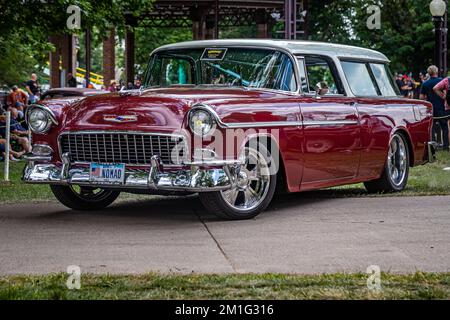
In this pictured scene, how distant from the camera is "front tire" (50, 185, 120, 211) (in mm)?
9609

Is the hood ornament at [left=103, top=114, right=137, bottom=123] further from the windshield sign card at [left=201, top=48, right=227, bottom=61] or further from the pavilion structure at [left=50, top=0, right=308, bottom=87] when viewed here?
the pavilion structure at [left=50, top=0, right=308, bottom=87]

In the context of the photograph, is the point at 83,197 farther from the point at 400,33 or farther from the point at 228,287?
the point at 400,33

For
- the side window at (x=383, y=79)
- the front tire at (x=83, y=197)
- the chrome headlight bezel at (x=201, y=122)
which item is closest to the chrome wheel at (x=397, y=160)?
the side window at (x=383, y=79)

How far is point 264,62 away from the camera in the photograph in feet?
31.5

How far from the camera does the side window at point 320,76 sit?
9.82 m

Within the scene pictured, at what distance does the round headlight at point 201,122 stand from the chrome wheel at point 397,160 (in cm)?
356

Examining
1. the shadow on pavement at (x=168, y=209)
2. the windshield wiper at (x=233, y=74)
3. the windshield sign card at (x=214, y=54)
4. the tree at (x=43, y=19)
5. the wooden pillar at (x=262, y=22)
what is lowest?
the shadow on pavement at (x=168, y=209)

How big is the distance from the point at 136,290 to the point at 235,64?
4529mm

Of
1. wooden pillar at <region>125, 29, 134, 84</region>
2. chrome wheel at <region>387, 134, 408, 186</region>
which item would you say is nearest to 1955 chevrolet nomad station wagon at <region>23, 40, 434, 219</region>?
chrome wheel at <region>387, 134, 408, 186</region>

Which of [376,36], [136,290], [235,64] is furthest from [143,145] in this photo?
[376,36]

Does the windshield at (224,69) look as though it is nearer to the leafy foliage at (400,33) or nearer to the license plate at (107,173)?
the license plate at (107,173)

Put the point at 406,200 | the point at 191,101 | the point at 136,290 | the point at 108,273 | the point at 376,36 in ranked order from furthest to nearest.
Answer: the point at 376,36, the point at 406,200, the point at 191,101, the point at 108,273, the point at 136,290

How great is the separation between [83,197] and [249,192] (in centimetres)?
188
